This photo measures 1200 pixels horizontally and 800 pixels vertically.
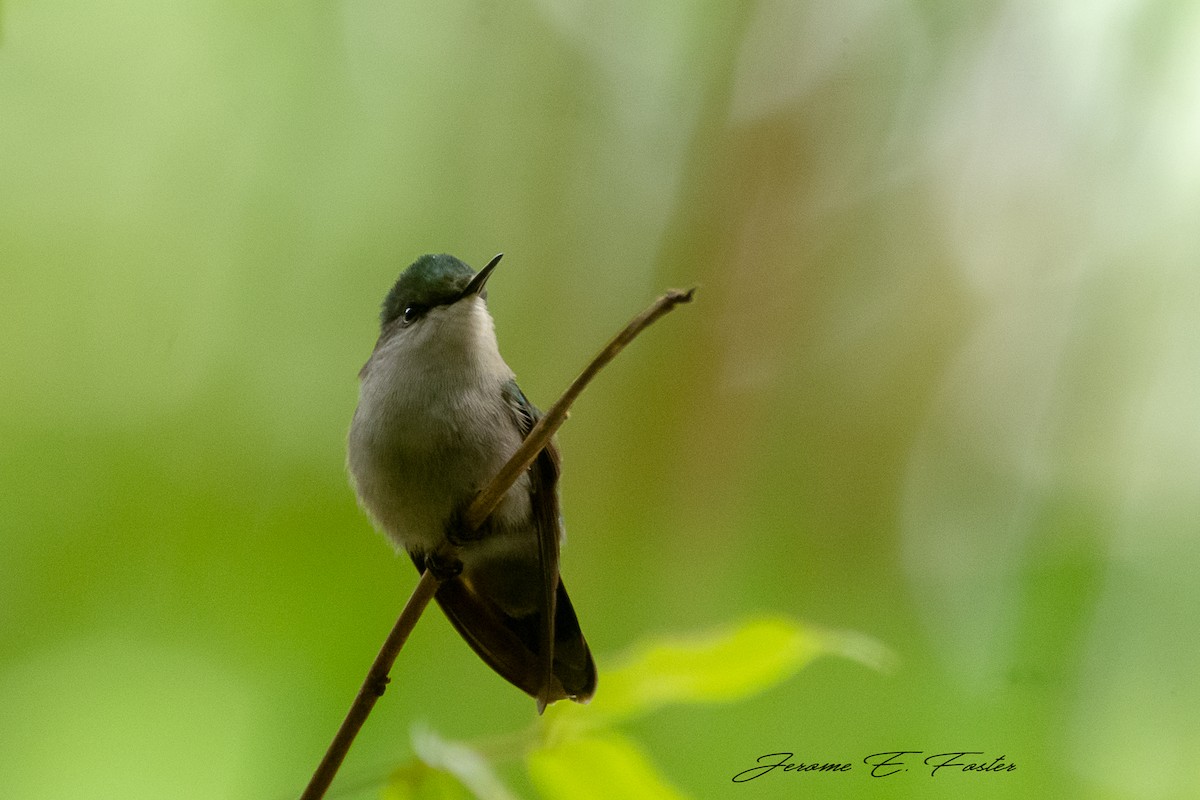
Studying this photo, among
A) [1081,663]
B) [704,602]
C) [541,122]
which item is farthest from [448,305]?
[1081,663]

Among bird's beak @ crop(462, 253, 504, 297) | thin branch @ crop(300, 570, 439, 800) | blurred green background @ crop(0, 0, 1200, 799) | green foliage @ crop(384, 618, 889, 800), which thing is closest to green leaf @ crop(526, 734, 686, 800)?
green foliage @ crop(384, 618, 889, 800)

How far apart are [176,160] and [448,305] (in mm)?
536

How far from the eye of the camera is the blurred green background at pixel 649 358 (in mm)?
1476

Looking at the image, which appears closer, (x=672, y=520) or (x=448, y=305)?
(x=448, y=305)

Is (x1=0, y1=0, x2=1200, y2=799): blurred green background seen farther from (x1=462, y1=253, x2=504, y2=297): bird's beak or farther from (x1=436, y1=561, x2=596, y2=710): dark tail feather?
(x1=462, y1=253, x2=504, y2=297): bird's beak

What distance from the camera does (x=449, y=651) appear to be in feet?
5.25

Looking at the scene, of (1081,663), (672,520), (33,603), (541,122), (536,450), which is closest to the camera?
(536,450)

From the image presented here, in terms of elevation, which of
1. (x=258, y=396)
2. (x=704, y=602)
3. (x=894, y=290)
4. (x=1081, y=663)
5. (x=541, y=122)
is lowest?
(x=258, y=396)

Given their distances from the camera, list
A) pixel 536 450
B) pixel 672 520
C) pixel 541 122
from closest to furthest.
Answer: pixel 536 450 → pixel 672 520 → pixel 541 122

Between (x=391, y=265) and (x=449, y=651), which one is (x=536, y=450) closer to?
(x=449, y=651)

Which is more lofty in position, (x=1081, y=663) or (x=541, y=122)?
(x=541, y=122)

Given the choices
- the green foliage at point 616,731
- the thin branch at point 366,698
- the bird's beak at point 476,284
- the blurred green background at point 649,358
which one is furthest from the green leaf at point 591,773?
the bird's beak at point 476,284
